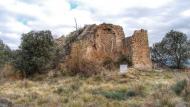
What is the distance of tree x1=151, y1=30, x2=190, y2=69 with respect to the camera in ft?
170

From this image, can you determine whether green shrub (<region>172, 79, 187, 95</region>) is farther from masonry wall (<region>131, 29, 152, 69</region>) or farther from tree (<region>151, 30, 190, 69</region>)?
tree (<region>151, 30, 190, 69</region>)

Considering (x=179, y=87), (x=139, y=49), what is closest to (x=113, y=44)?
(x=139, y=49)

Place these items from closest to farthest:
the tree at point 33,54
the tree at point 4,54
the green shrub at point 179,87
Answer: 1. the green shrub at point 179,87
2. the tree at point 33,54
3. the tree at point 4,54

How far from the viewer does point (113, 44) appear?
43.9 meters

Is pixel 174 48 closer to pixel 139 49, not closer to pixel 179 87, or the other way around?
pixel 139 49

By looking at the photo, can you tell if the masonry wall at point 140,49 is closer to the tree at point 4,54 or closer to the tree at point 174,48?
the tree at point 174,48

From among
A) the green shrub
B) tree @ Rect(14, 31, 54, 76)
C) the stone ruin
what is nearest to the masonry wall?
the stone ruin

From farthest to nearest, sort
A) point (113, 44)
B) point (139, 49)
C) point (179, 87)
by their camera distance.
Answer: point (113, 44)
point (139, 49)
point (179, 87)

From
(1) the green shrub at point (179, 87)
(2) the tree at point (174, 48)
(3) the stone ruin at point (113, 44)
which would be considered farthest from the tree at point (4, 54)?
(1) the green shrub at point (179, 87)

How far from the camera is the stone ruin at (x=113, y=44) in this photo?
4241cm

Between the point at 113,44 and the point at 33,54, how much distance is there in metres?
9.33

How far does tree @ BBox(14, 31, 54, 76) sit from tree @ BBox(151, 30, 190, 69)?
18.6m

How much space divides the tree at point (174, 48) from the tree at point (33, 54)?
18.6m

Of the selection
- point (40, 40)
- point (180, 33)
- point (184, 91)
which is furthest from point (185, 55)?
point (184, 91)
